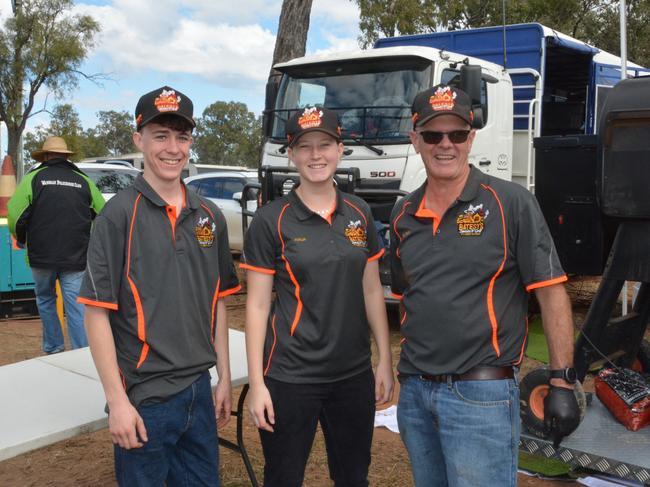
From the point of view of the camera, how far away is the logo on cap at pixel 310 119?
2.57m

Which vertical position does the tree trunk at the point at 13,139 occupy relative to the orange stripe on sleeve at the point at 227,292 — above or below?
above

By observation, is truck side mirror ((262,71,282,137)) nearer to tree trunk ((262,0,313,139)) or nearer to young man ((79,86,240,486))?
tree trunk ((262,0,313,139))

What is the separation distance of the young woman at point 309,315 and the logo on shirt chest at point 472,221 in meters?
0.45

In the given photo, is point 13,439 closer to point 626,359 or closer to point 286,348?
point 286,348

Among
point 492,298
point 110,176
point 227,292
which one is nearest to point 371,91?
point 227,292

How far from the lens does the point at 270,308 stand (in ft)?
8.71

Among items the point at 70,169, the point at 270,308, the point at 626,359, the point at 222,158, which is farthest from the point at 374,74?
the point at 222,158

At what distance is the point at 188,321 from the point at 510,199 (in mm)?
1129

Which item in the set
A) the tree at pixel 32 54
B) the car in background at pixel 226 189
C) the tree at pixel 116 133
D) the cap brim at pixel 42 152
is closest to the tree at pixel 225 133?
the tree at pixel 116 133

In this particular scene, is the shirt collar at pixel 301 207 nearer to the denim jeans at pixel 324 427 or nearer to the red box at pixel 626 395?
the denim jeans at pixel 324 427

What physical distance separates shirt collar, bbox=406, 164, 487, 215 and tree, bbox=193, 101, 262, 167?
74.1 m

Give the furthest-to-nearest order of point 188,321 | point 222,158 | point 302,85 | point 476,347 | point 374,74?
point 222,158 → point 302,85 → point 374,74 → point 188,321 → point 476,347

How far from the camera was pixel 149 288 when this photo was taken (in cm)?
232

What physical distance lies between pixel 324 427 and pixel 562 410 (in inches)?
34.9
